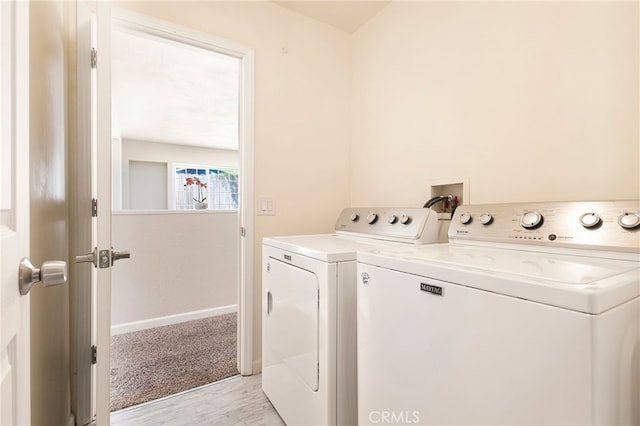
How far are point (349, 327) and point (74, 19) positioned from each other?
193cm

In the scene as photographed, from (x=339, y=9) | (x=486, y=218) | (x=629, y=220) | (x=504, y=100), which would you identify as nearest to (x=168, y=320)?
(x=486, y=218)

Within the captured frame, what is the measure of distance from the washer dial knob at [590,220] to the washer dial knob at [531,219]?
120mm

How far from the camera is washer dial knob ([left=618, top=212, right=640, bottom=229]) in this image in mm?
877

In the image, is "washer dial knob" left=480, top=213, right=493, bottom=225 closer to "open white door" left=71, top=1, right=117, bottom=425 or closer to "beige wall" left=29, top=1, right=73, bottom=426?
"beige wall" left=29, top=1, right=73, bottom=426

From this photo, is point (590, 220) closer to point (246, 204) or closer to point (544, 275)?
point (544, 275)

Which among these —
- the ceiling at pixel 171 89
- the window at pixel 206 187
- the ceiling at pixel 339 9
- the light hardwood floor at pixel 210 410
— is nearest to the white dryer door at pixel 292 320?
the light hardwood floor at pixel 210 410

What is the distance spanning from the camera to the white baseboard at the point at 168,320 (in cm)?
262

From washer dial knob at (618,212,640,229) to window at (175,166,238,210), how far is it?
5867mm

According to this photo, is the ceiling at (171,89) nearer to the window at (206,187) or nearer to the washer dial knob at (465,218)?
the window at (206,187)

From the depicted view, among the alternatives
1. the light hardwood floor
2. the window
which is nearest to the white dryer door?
the light hardwood floor

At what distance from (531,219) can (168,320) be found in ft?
9.41

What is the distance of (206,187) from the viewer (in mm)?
6297

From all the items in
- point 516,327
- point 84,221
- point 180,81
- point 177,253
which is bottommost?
point 177,253

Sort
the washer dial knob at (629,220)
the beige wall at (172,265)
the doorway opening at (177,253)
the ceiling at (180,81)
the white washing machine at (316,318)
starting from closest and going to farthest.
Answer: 1. the washer dial knob at (629,220)
2. the white washing machine at (316,318)
3. the doorway opening at (177,253)
4. the ceiling at (180,81)
5. the beige wall at (172,265)
